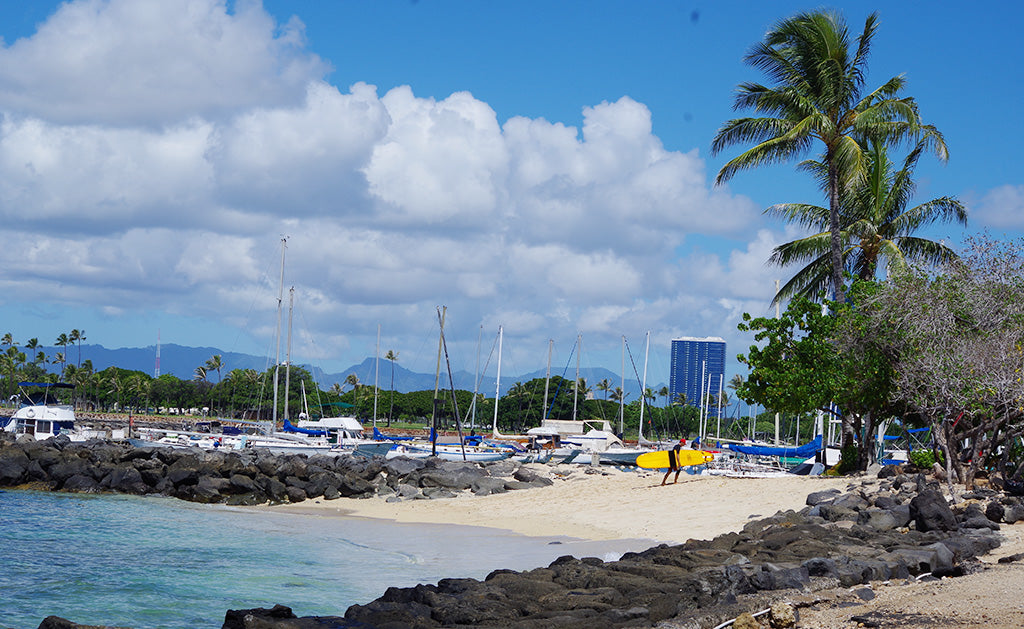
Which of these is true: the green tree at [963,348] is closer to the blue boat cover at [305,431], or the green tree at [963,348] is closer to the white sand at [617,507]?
the white sand at [617,507]

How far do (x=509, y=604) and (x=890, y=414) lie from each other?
18184mm

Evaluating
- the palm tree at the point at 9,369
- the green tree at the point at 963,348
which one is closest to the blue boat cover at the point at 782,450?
the green tree at the point at 963,348

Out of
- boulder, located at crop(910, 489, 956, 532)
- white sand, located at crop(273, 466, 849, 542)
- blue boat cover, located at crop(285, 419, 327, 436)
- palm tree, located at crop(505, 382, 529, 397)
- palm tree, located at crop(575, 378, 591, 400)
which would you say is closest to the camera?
boulder, located at crop(910, 489, 956, 532)

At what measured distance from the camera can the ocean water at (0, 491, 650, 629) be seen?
15109 mm

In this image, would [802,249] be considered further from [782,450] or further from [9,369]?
[9,369]

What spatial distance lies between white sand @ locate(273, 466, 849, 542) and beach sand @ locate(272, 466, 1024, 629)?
1.3 inches

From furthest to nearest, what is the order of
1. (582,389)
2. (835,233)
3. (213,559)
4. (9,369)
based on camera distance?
(9,369) < (582,389) < (835,233) < (213,559)

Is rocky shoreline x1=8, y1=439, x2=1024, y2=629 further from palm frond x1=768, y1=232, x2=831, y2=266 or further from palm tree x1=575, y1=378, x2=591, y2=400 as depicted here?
palm tree x1=575, y1=378, x2=591, y2=400

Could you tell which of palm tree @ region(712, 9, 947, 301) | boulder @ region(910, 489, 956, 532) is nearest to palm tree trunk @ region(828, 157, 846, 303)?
palm tree @ region(712, 9, 947, 301)

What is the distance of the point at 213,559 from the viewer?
1988cm

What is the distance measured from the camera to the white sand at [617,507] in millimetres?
22500

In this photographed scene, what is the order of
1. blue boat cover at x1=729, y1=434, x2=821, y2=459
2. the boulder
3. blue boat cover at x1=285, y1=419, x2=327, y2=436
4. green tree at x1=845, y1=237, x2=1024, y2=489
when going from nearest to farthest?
the boulder < green tree at x1=845, y1=237, x2=1024, y2=489 < blue boat cover at x1=729, y1=434, x2=821, y2=459 < blue boat cover at x1=285, y1=419, x2=327, y2=436

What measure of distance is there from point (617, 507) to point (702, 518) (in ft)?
12.7

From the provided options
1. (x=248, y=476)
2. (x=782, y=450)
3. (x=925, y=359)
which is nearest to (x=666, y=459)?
(x=925, y=359)
